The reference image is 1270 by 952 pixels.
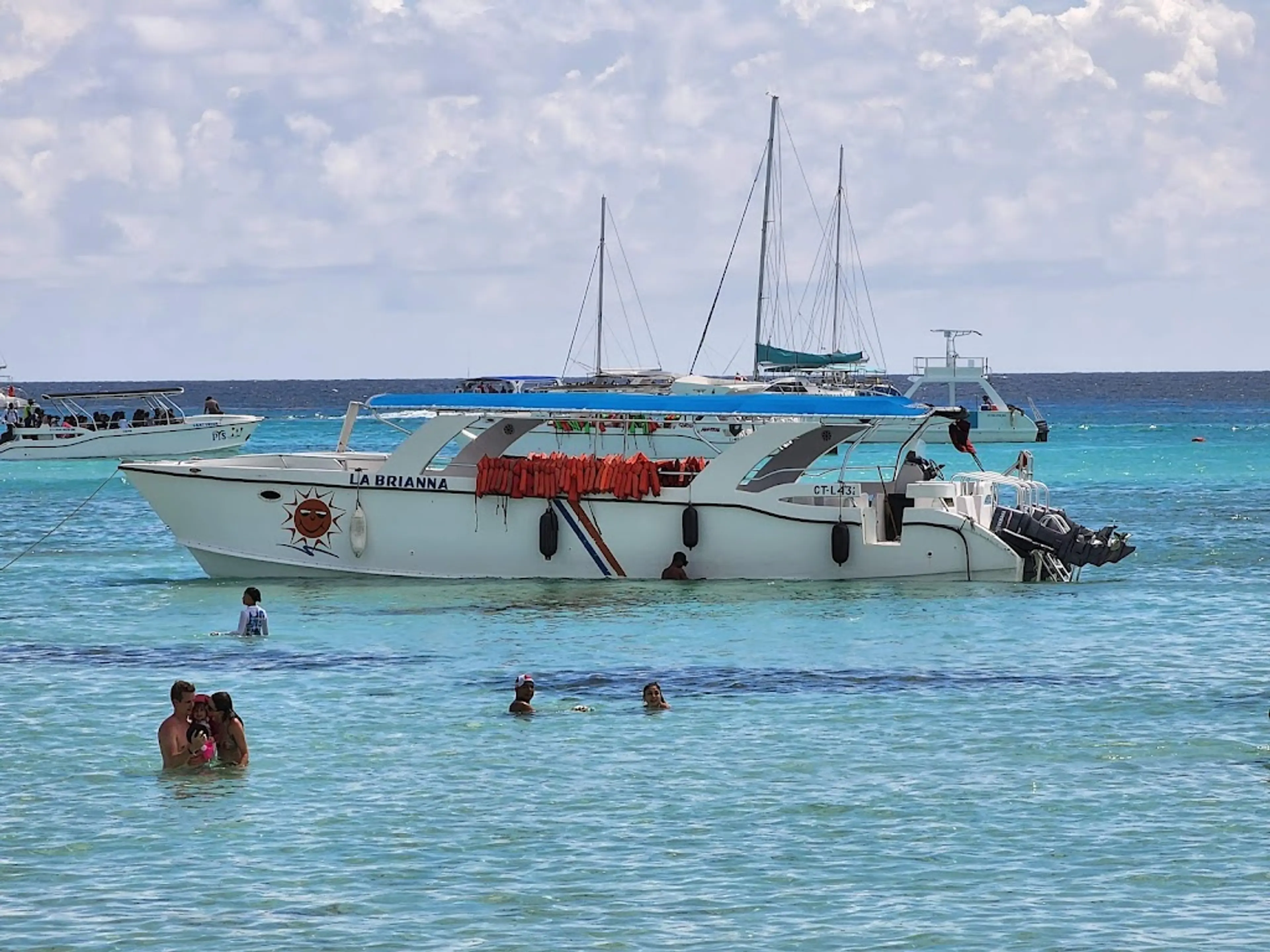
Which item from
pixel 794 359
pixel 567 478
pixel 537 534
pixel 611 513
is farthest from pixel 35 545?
pixel 794 359

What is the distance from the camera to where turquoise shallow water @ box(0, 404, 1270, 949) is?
1295 cm

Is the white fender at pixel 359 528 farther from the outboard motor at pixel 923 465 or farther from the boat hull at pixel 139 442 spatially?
the boat hull at pixel 139 442

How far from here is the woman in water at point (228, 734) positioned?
1677cm

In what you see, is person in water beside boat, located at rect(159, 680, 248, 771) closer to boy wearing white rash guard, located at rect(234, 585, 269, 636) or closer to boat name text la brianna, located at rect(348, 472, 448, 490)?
boy wearing white rash guard, located at rect(234, 585, 269, 636)

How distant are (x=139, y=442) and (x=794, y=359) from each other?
26.3 metres

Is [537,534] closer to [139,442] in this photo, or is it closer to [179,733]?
[179,733]

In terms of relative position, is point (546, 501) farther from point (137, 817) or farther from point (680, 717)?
point (137, 817)

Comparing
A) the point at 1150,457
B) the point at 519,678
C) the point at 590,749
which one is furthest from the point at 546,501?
the point at 1150,457

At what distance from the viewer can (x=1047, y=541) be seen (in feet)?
94.2

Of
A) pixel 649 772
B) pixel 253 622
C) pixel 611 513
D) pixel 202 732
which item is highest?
pixel 611 513

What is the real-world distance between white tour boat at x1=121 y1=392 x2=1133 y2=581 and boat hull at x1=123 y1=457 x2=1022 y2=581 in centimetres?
2

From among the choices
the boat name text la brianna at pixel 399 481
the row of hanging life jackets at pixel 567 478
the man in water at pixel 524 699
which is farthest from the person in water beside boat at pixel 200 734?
the boat name text la brianna at pixel 399 481

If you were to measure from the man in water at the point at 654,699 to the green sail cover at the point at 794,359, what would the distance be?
57055mm

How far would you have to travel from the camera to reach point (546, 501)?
27828 millimetres
